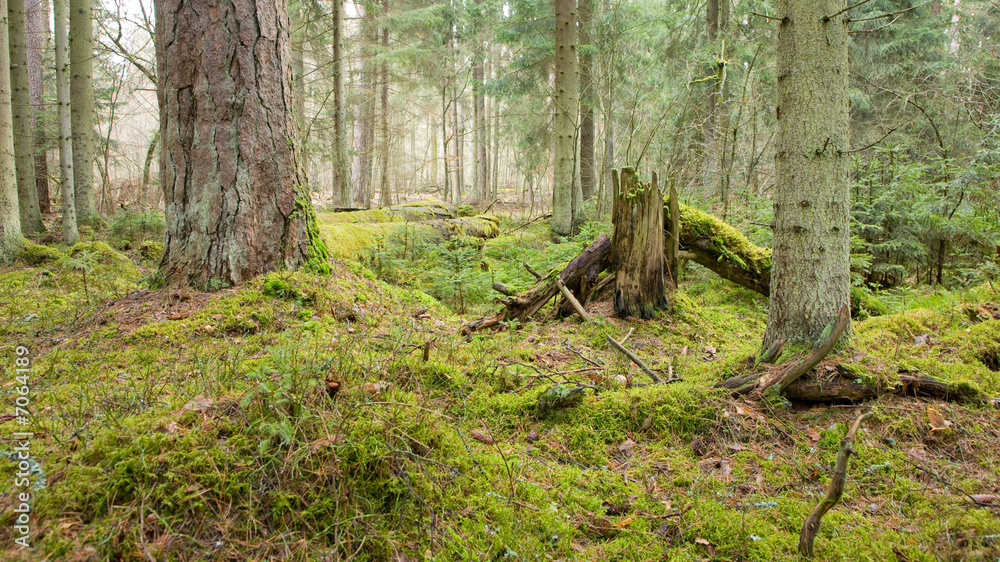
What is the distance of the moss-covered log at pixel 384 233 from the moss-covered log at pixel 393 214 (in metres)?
0.26

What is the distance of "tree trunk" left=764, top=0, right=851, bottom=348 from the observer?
3221mm

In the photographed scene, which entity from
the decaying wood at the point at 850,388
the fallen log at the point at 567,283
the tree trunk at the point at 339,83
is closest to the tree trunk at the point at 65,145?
the tree trunk at the point at 339,83

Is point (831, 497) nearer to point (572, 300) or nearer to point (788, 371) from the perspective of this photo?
point (788, 371)

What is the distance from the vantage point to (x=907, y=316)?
14.6 ft

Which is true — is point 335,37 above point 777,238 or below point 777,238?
above

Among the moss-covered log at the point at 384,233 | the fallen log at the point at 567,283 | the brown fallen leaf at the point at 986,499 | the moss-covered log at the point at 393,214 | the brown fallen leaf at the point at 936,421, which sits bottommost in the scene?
the brown fallen leaf at the point at 986,499

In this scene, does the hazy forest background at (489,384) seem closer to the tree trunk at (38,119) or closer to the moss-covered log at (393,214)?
the moss-covered log at (393,214)

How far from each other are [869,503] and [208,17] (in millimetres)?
5922

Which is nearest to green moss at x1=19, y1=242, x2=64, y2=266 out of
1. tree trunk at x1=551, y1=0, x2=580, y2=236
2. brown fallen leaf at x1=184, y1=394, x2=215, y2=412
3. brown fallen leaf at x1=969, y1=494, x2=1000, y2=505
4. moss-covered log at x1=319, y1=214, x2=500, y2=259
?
moss-covered log at x1=319, y1=214, x2=500, y2=259

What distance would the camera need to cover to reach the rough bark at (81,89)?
9.75 m

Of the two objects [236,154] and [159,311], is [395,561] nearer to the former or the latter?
[159,311]

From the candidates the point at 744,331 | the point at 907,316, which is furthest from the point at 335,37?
the point at 907,316

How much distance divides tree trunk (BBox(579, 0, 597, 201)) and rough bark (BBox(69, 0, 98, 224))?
1126cm

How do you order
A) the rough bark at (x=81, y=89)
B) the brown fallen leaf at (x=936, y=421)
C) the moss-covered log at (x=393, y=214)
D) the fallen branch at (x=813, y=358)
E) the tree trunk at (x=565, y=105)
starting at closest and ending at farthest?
the brown fallen leaf at (x=936, y=421) < the fallen branch at (x=813, y=358) < the moss-covered log at (x=393, y=214) < the rough bark at (x=81, y=89) < the tree trunk at (x=565, y=105)
